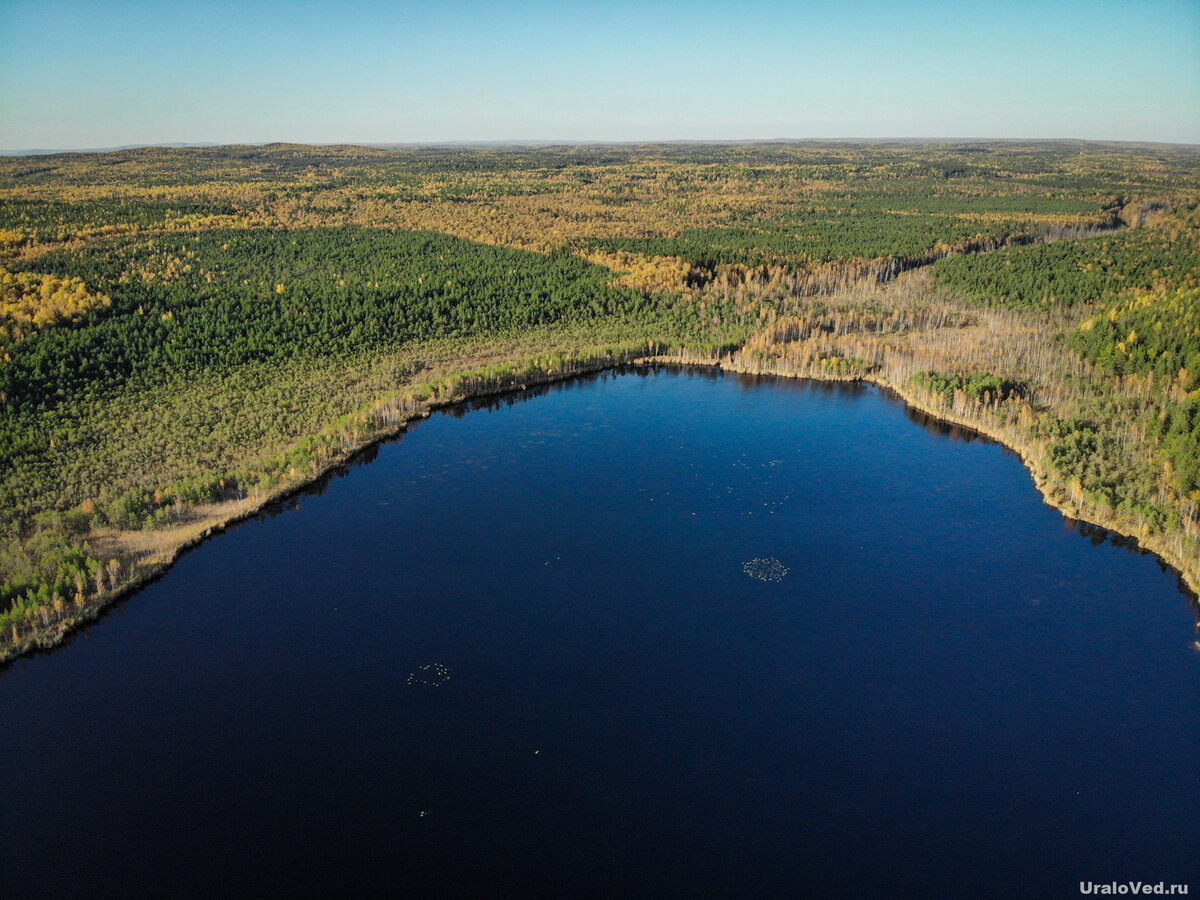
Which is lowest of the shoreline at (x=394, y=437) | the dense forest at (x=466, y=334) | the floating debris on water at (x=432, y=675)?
the floating debris on water at (x=432, y=675)

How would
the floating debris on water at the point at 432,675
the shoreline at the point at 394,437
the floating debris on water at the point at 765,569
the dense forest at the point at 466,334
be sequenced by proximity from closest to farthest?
the floating debris on water at the point at 432,675 → the shoreline at the point at 394,437 → the floating debris on water at the point at 765,569 → the dense forest at the point at 466,334

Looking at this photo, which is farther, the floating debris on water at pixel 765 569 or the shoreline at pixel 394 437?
the floating debris on water at pixel 765 569

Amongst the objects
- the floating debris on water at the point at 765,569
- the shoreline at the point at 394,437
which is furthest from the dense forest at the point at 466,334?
the floating debris on water at the point at 765,569

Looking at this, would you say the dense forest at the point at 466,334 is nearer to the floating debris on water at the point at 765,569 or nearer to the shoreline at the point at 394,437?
the shoreline at the point at 394,437

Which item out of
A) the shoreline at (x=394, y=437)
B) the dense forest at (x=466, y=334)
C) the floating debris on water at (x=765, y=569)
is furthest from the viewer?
the dense forest at (x=466, y=334)

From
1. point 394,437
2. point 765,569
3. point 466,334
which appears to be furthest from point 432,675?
point 466,334

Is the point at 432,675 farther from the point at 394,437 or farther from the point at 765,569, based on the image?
the point at 394,437
